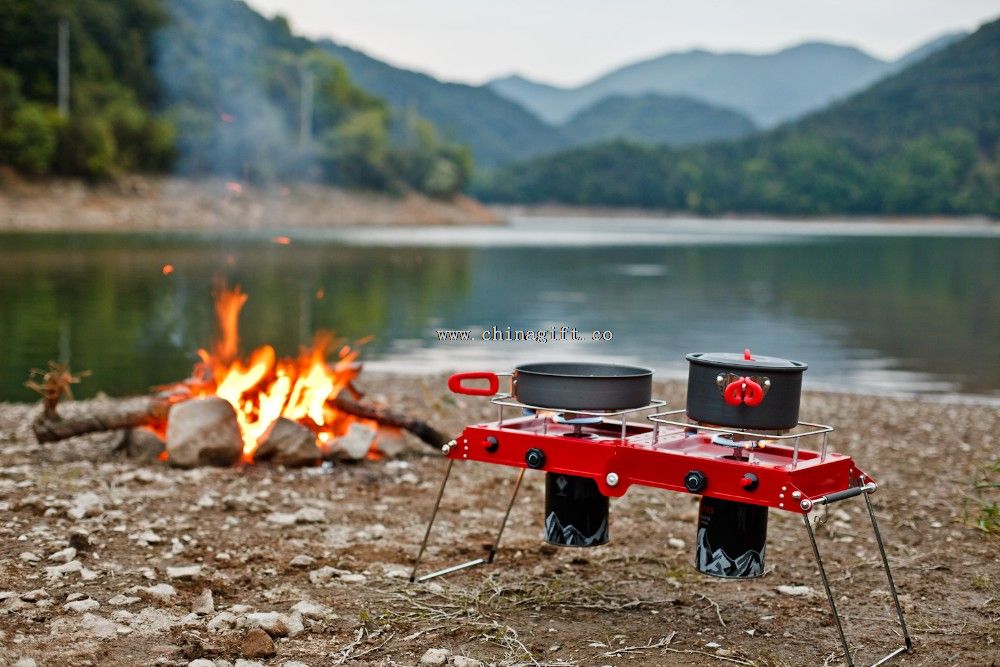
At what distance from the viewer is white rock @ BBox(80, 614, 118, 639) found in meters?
5.12

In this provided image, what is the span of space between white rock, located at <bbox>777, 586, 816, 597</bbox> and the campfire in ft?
11.9

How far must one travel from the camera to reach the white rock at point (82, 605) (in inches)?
212

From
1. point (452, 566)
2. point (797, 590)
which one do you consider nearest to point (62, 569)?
point (452, 566)

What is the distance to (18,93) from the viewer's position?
86125 millimetres

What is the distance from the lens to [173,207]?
78.8m

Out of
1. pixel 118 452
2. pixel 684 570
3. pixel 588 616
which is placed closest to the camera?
pixel 588 616

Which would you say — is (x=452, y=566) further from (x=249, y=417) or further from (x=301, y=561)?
(x=249, y=417)

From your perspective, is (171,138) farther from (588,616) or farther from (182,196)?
(588,616)

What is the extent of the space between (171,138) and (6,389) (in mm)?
82613

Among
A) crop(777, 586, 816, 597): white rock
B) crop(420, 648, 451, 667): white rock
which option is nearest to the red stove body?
crop(420, 648, 451, 667): white rock

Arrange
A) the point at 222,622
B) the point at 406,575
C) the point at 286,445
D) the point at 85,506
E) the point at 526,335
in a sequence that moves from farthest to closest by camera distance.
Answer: the point at 526,335, the point at 286,445, the point at 85,506, the point at 406,575, the point at 222,622

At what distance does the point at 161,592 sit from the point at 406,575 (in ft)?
4.43

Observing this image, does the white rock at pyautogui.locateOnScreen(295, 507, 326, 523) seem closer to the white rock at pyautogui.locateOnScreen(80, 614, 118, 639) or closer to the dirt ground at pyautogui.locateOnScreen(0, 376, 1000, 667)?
the dirt ground at pyautogui.locateOnScreen(0, 376, 1000, 667)

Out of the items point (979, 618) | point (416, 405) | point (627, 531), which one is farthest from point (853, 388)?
point (979, 618)
